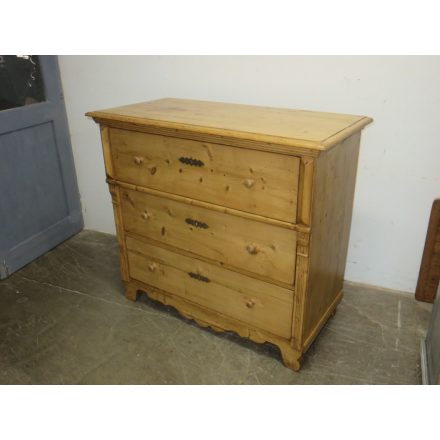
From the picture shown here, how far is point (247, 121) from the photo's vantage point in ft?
5.95

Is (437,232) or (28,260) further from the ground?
(437,232)

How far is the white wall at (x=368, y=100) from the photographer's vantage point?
2.07 metres

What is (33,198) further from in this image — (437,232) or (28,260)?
(437,232)

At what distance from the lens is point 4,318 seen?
2.37 metres

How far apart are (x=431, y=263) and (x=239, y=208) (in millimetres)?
1215

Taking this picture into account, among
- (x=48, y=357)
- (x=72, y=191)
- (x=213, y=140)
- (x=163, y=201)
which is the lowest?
(x=48, y=357)

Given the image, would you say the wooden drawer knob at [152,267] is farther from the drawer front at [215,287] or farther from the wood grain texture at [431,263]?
the wood grain texture at [431,263]

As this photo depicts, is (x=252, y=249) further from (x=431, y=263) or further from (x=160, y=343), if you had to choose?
(x=431, y=263)

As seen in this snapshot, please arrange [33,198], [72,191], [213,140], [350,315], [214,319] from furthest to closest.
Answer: [72,191]
[33,198]
[350,315]
[214,319]
[213,140]

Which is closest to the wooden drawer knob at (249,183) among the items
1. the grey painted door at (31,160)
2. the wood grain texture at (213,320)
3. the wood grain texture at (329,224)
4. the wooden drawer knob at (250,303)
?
the wood grain texture at (329,224)

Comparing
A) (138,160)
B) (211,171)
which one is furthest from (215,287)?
(138,160)
